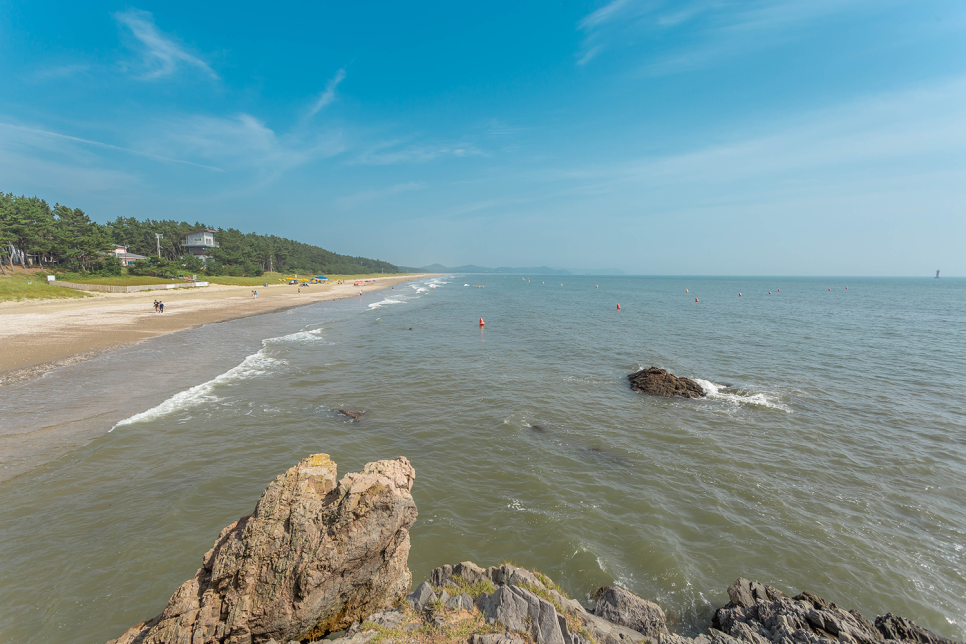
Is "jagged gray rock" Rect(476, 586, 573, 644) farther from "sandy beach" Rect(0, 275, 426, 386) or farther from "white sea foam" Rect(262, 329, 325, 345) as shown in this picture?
"white sea foam" Rect(262, 329, 325, 345)

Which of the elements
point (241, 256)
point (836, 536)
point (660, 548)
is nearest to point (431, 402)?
point (660, 548)

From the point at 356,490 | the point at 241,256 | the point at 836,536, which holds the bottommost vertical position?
the point at 836,536

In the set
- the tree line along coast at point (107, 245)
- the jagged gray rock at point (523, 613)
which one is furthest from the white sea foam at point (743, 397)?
the tree line along coast at point (107, 245)

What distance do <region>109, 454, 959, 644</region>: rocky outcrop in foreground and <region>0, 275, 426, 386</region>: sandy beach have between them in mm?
22734

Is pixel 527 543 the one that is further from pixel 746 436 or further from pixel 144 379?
pixel 144 379

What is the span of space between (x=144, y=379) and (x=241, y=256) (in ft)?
341

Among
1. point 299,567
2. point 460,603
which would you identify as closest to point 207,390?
point 299,567

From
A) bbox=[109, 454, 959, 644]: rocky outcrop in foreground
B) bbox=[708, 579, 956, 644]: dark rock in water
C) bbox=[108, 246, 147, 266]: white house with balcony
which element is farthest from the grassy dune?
bbox=[708, 579, 956, 644]: dark rock in water

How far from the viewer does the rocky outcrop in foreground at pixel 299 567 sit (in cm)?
529

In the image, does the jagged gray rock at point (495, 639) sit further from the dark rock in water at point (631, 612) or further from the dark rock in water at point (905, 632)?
the dark rock in water at point (905, 632)

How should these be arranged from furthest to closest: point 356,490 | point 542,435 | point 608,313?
point 608,313 < point 542,435 < point 356,490

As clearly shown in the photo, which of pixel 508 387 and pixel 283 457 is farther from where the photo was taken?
pixel 508 387

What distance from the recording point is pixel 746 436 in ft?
49.4

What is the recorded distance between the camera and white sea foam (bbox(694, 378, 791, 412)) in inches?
730
